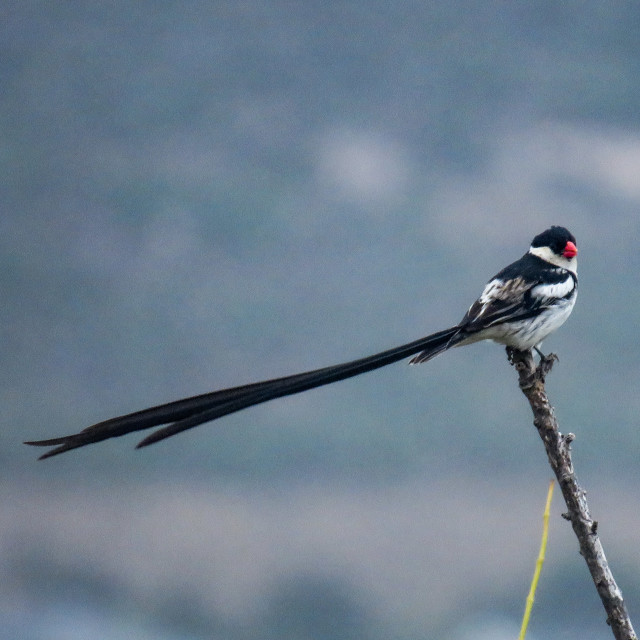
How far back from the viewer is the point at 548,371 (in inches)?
85.1

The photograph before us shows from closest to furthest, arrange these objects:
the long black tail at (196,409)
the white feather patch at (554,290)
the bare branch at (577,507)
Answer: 1. the long black tail at (196,409)
2. the bare branch at (577,507)
3. the white feather patch at (554,290)

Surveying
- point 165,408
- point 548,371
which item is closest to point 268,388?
point 165,408

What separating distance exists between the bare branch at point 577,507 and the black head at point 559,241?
0.82 metres

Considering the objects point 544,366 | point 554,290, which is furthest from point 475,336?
point 554,290

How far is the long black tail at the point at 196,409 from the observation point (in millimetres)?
1319

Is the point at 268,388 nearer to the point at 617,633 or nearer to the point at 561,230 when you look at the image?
the point at 617,633

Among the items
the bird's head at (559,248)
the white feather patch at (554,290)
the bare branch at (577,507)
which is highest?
the bird's head at (559,248)

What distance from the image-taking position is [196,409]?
1362 mm

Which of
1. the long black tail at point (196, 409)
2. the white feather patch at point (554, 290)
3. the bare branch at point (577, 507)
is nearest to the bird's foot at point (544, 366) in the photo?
the bare branch at point (577, 507)

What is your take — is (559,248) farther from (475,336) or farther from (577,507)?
(577,507)

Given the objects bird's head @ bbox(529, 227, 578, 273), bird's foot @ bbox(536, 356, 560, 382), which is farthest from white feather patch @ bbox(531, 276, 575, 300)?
bird's foot @ bbox(536, 356, 560, 382)

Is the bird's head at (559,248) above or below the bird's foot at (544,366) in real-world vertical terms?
above

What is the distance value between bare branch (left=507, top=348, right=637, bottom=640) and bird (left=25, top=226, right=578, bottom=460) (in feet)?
0.77

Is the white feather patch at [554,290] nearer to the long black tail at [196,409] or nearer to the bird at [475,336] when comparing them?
the bird at [475,336]
